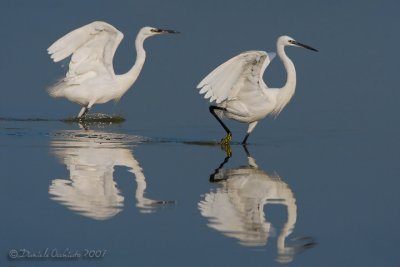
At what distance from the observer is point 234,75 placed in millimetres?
14664

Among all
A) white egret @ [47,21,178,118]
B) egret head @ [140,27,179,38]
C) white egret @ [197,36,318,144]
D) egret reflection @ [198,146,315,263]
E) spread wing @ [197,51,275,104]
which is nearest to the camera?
egret reflection @ [198,146,315,263]

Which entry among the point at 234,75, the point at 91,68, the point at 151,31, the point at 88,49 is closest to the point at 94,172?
the point at 234,75

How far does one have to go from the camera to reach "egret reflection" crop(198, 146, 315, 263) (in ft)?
28.0

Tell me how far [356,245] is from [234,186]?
2.77 meters

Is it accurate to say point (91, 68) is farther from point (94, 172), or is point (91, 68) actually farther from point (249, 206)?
point (249, 206)

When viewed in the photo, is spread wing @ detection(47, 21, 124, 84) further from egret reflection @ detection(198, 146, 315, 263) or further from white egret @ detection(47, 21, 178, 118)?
egret reflection @ detection(198, 146, 315, 263)

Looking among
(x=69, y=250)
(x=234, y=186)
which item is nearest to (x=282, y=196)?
(x=234, y=186)

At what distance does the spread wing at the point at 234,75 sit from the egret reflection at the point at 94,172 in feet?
4.43

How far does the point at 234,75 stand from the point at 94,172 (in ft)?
11.9

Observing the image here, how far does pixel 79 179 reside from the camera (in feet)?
36.7

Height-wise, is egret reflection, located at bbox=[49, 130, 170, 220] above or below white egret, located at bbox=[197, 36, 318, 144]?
below

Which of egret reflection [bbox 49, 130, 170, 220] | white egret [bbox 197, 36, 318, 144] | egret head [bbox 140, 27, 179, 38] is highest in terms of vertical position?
egret head [bbox 140, 27, 179, 38]

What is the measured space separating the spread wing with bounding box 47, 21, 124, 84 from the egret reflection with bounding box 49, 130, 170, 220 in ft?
6.88

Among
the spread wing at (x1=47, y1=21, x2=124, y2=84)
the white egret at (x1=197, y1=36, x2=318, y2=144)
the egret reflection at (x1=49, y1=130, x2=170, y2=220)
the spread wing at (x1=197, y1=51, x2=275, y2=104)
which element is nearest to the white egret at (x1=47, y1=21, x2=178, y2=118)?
the spread wing at (x1=47, y1=21, x2=124, y2=84)
